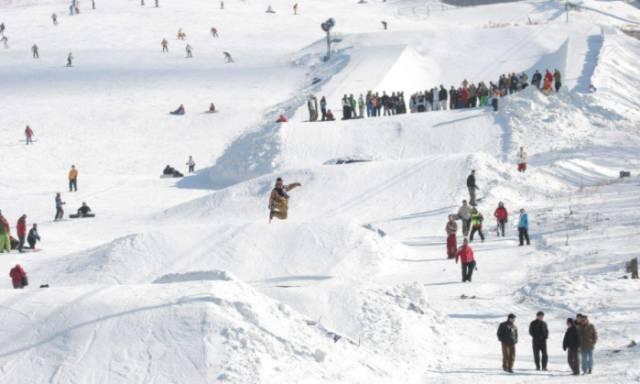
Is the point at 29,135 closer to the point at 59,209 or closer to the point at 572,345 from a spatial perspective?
the point at 59,209

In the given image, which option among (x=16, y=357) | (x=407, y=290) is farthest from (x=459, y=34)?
(x=16, y=357)

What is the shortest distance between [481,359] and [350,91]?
3071cm

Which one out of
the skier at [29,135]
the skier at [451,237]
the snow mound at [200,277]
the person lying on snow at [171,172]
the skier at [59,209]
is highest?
the snow mound at [200,277]

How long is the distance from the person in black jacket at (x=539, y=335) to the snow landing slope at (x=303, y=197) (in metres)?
0.27

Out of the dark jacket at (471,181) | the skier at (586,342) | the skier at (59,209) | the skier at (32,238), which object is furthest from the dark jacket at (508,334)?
the skier at (59,209)

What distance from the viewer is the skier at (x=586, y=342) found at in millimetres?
15133

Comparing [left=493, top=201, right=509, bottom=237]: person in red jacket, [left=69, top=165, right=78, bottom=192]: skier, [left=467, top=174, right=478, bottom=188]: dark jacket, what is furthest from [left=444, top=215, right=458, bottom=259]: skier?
[left=69, top=165, right=78, bottom=192]: skier

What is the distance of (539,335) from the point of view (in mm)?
15555

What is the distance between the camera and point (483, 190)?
30047 mm

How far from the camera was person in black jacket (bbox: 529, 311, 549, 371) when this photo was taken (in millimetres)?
15539

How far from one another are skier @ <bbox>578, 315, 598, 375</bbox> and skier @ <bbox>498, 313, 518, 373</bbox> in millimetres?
915

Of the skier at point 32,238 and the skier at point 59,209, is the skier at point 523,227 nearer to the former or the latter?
the skier at point 32,238

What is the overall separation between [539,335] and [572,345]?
19.4 inches

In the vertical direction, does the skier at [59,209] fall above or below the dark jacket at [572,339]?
below
